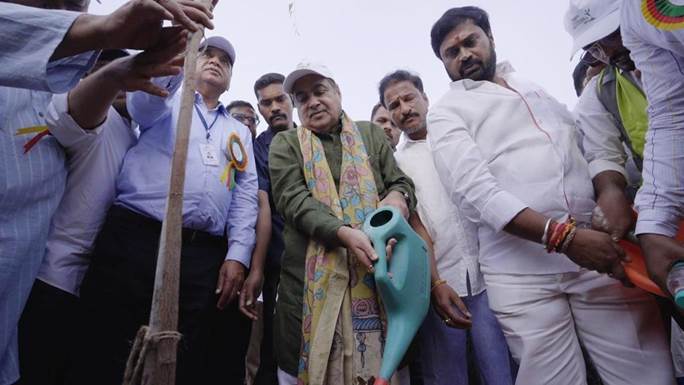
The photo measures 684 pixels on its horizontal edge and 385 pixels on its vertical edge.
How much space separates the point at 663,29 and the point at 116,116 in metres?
2.24

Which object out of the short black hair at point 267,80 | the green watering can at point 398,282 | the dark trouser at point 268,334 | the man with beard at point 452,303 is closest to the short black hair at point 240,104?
the short black hair at point 267,80

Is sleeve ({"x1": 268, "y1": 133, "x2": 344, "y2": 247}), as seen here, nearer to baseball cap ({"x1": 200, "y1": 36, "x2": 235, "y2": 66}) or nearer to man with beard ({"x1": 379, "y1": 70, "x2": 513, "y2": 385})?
man with beard ({"x1": 379, "y1": 70, "x2": 513, "y2": 385})

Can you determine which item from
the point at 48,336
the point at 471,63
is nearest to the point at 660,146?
the point at 471,63

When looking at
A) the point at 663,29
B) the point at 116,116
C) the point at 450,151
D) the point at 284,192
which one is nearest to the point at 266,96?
the point at 116,116

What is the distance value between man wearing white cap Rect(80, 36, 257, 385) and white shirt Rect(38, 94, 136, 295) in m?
0.05

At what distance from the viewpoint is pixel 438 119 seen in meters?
1.97

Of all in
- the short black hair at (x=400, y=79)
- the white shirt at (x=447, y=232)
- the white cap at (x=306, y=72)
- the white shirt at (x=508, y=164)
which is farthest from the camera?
the short black hair at (x=400, y=79)

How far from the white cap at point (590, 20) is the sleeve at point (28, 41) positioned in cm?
178

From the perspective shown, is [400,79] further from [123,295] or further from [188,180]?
[123,295]

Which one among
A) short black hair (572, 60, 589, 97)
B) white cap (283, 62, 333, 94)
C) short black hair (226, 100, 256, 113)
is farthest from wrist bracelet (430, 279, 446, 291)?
short black hair (226, 100, 256, 113)

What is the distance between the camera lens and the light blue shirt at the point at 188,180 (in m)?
1.85

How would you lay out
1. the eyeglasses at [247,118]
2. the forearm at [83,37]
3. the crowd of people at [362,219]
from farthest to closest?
1. the eyeglasses at [247,118]
2. the crowd of people at [362,219]
3. the forearm at [83,37]

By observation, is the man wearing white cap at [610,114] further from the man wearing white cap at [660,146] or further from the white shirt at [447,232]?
the white shirt at [447,232]

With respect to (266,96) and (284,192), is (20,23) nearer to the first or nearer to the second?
(284,192)
